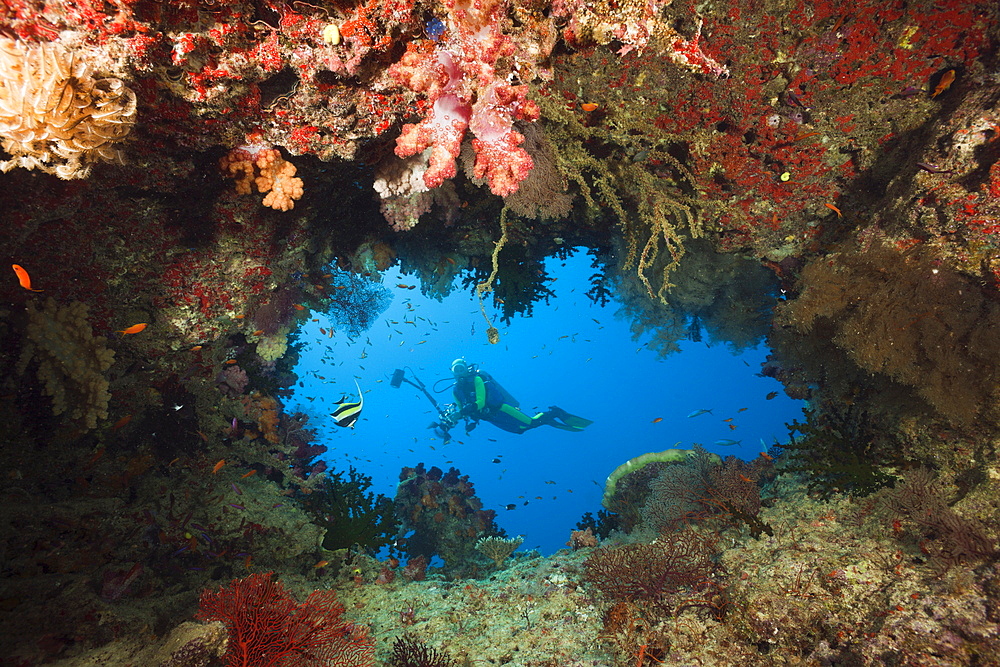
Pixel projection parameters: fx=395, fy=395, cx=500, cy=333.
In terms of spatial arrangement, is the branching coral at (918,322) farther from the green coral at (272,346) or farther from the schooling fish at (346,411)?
the green coral at (272,346)

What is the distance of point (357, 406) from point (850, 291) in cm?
750

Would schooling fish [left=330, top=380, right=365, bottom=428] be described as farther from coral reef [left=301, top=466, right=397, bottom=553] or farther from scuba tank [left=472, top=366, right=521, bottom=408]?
scuba tank [left=472, top=366, right=521, bottom=408]

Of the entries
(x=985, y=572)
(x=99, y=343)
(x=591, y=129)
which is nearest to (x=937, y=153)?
(x=591, y=129)

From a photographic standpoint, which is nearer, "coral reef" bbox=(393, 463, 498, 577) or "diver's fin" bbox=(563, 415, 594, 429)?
"coral reef" bbox=(393, 463, 498, 577)

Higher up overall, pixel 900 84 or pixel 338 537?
pixel 900 84

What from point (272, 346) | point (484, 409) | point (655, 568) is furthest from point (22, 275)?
point (484, 409)

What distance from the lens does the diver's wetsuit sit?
52.9 ft

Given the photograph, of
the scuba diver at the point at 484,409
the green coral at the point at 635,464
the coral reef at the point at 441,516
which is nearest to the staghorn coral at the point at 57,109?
the coral reef at the point at 441,516

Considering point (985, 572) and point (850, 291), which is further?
point (850, 291)

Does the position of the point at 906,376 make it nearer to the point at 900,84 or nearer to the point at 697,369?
the point at 900,84

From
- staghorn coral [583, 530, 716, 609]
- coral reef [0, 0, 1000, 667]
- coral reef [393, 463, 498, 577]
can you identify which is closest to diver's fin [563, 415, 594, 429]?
coral reef [393, 463, 498, 577]

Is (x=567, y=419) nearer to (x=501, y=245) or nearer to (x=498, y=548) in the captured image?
(x=498, y=548)

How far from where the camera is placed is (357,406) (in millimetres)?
7301

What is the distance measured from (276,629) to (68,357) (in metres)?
3.53
